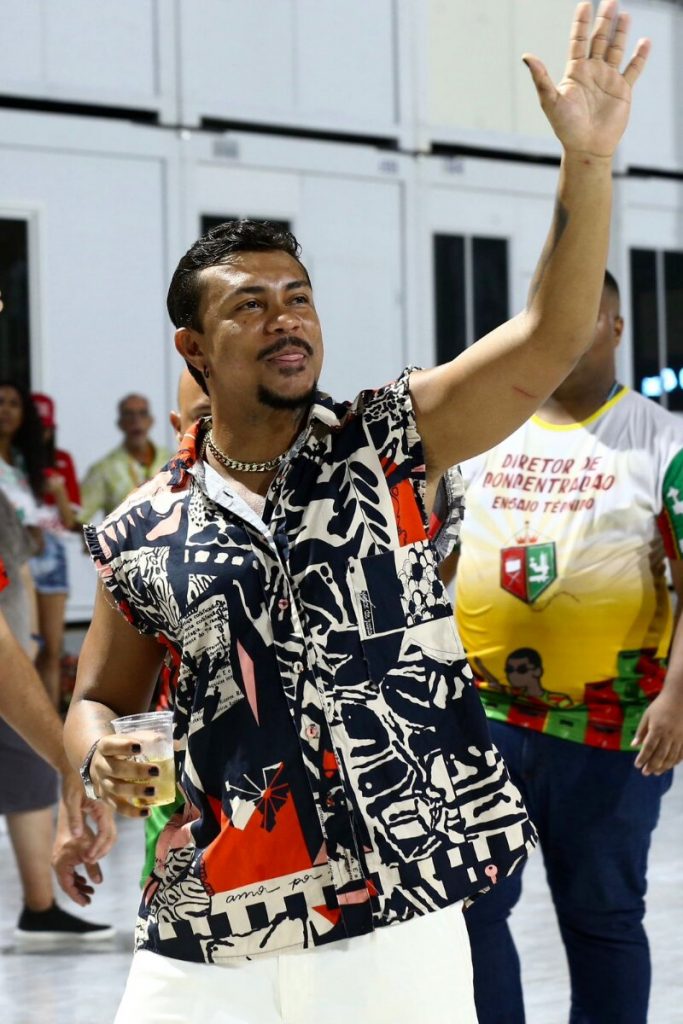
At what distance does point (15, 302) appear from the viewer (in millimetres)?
9969

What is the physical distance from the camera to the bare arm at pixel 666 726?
3.16 meters

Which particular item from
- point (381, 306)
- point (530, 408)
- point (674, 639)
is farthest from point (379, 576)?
point (381, 306)

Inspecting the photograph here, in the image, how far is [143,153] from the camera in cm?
1060

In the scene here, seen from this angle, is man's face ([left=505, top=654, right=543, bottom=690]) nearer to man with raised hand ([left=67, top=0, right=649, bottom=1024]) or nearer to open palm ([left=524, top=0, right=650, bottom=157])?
man with raised hand ([left=67, top=0, right=649, bottom=1024])

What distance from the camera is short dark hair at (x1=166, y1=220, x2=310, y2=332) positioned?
7.55ft

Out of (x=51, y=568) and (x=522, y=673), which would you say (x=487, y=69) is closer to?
(x=51, y=568)

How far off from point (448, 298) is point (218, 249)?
388 inches

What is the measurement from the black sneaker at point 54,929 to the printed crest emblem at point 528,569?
2388 mm

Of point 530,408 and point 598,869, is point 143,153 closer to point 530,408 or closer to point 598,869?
point 598,869

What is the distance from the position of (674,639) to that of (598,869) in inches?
19.7

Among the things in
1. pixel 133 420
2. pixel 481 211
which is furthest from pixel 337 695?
pixel 481 211

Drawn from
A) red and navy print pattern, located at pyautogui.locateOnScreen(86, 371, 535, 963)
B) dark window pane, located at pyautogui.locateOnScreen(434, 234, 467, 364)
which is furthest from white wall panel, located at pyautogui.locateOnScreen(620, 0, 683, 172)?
red and navy print pattern, located at pyautogui.locateOnScreen(86, 371, 535, 963)

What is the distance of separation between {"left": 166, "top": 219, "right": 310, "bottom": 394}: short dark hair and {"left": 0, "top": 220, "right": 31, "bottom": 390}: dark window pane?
7726 mm

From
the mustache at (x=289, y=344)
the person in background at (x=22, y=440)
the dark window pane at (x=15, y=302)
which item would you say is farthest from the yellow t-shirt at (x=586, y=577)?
the dark window pane at (x=15, y=302)
